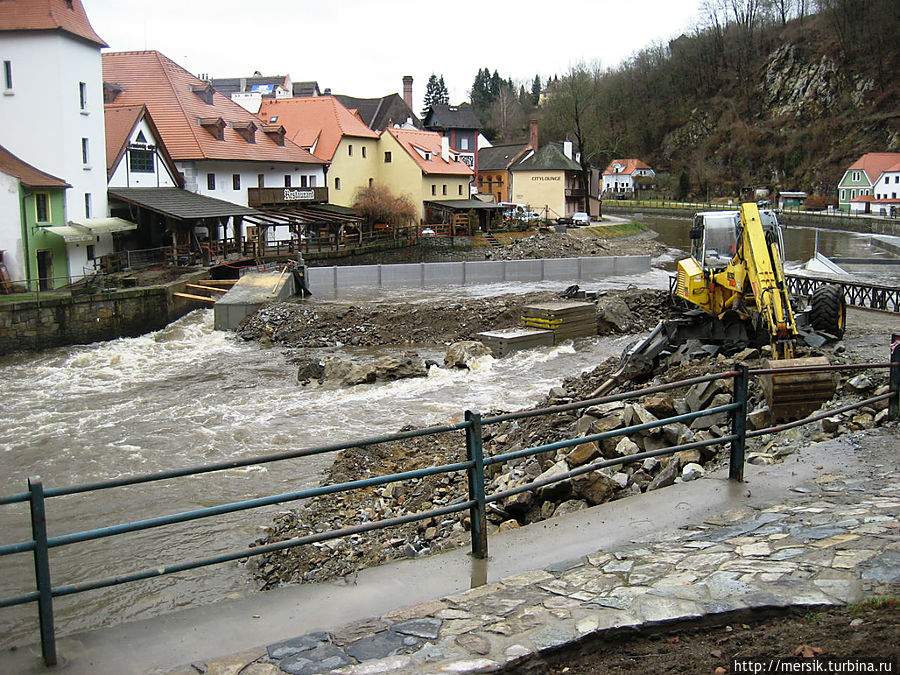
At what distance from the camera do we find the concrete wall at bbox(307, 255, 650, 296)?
41.7 meters

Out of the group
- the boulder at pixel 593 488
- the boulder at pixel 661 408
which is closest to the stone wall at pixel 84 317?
the boulder at pixel 661 408

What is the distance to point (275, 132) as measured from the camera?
176ft

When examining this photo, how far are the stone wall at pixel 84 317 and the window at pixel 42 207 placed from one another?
543 centimetres

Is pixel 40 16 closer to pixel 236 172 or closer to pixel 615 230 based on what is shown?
pixel 236 172

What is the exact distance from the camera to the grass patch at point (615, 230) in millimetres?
69381

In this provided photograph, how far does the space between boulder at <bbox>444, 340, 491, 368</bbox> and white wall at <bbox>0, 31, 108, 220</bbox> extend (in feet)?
63.5

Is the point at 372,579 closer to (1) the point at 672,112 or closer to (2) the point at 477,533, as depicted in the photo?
(2) the point at 477,533

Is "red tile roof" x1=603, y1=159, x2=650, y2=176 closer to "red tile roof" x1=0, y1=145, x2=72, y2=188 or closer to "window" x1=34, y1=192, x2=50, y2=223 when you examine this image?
"red tile roof" x1=0, y1=145, x2=72, y2=188

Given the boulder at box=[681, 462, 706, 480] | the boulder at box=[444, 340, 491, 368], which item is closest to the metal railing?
the boulder at box=[681, 462, 706, 480]

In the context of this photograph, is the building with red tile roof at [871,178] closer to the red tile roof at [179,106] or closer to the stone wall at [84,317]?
the red tile roof at [179,106]

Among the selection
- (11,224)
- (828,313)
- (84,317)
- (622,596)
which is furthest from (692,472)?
(11,224)

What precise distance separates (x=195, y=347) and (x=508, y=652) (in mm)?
27151

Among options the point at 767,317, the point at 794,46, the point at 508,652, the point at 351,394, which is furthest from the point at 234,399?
the point at 794,46

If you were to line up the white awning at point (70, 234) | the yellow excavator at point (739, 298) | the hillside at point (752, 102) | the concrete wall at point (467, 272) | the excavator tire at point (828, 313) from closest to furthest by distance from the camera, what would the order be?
the yellow excavator at point (739, 298), the excavator tire at point (828, 313), the white awning at point (70, 234), the concrete wall at point (467, 272), the hillside at point (752, 102)
